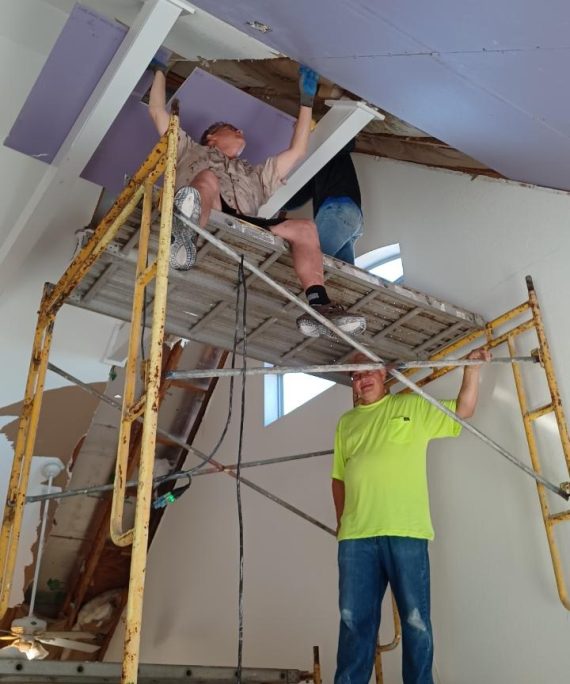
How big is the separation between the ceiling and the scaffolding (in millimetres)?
621

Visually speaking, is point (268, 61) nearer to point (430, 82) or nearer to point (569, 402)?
point (430, 82)

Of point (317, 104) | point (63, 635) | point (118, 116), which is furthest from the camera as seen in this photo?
point (63, 635)

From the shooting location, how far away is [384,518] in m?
3.04

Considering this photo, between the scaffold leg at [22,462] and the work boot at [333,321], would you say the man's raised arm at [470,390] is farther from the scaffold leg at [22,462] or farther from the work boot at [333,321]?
the scaffold leg at [22,462]

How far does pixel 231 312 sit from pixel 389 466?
1.13 metres

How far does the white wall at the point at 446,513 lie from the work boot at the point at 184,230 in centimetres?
178

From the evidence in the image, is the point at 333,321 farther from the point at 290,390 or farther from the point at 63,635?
the point at 63,635

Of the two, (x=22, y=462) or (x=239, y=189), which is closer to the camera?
(x=22, y=462)

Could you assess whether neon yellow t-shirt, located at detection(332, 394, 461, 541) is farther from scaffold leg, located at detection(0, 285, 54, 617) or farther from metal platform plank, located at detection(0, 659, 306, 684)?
scaffold leg, located at detection(0, 285, 54, 617)

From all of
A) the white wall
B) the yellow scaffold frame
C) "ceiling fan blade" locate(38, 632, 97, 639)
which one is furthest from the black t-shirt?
"ceiling fan blade" locate(38, 632, 97, 639)

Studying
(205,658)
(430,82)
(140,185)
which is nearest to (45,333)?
(140,185)

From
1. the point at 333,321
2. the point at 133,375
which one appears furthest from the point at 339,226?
the point at 133,375

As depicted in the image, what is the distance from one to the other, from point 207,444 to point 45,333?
3.25 m

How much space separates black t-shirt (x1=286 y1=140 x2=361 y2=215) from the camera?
169 inches
